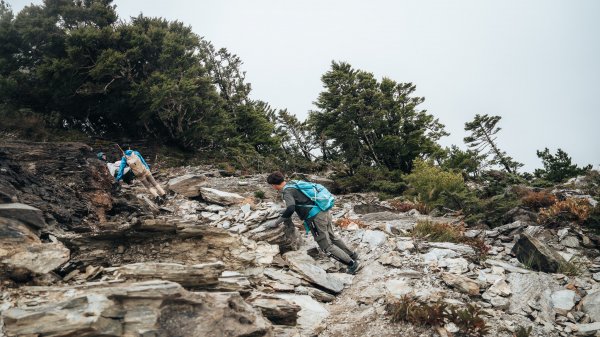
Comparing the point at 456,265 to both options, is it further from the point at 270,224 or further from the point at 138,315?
the point at 138,315

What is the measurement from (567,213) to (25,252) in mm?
13006

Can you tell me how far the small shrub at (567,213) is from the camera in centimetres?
956

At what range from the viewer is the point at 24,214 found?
236 inches

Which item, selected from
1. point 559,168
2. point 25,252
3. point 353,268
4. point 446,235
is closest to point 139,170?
point 25,252

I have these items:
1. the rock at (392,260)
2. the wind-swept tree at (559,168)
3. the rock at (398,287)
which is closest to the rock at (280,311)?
the rock at (398,287)

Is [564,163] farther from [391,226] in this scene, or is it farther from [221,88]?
[221,88]

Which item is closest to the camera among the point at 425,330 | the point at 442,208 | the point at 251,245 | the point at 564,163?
the point at 425,330

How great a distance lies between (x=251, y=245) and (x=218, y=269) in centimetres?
198

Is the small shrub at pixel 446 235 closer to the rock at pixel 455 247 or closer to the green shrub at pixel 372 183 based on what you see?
the rock at pixel 455 247

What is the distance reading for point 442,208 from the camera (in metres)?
12.9

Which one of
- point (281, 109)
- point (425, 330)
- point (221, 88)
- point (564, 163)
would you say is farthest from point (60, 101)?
point (564, 163)

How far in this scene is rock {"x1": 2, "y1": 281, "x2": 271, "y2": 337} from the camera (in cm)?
360

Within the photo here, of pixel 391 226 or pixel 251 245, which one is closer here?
pixel 251 245

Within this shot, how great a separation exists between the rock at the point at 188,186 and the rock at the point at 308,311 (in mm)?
7148
